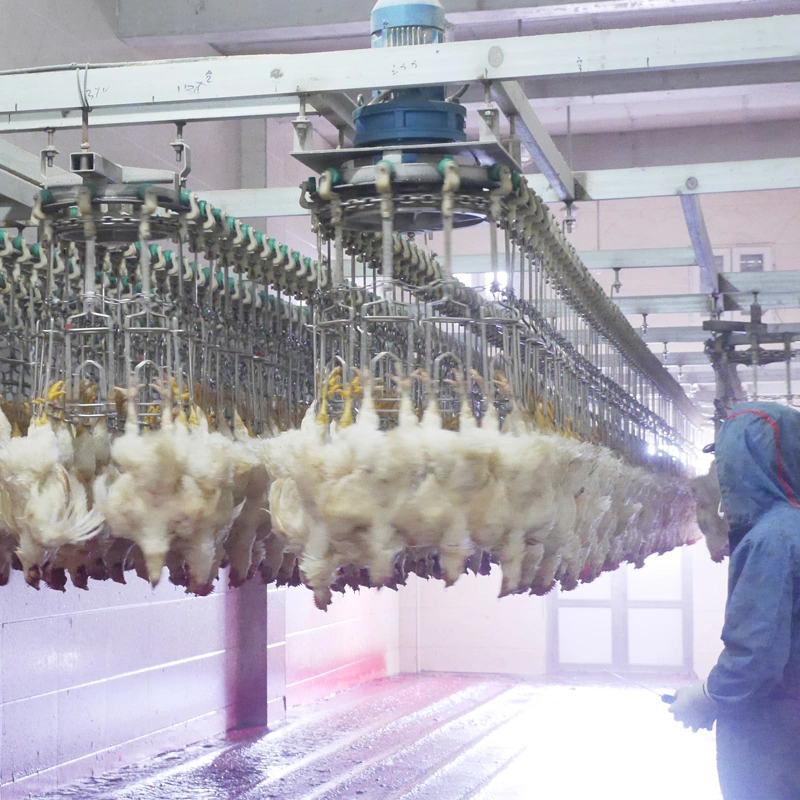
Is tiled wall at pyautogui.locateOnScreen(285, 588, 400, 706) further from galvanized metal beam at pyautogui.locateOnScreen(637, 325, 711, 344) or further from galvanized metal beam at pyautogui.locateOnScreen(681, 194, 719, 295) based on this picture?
galvanized metal beam at pyautogui.locateOnScreen(681, 194, 719, 295)

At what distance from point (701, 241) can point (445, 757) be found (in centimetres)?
464

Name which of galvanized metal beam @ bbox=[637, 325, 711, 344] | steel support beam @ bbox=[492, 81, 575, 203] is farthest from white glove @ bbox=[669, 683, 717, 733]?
galvanized metal beam @ bbox=[637, 325, 711, 344]

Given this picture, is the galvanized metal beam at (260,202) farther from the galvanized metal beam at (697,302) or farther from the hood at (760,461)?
the galvanized metal beam at (697,302)

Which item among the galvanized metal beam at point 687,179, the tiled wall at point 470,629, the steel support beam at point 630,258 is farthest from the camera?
the tiled wall at point 470,629

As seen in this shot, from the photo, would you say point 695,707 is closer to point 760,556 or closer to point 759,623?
point 759,623

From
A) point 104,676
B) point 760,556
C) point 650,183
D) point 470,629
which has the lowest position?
point 470,629

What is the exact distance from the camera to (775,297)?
696cm

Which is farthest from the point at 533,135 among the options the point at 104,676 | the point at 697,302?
the point at 104,676

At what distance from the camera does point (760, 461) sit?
A: 368 cm

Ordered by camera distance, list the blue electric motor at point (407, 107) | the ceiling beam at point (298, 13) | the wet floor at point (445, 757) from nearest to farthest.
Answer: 1. the blue electric motor at point (407, 107)
2. the ceiling beam at point (298, 13)
3. the wet floor at point (445, 757)

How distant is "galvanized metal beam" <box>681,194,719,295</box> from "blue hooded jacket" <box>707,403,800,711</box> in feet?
4.83

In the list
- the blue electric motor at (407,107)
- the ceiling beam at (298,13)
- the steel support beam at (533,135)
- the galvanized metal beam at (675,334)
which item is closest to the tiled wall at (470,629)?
the galvanized metal beam at (675,334)

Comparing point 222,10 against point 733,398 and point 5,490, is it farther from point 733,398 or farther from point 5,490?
point 5,490

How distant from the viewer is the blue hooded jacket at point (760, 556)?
3.43m
